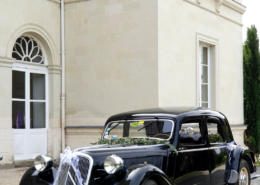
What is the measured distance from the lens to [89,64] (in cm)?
970

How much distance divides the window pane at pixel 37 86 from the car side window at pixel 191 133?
5.44 m

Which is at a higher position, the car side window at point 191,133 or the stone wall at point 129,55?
the stone wall at point 129,55

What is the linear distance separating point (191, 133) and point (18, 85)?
5474 mm

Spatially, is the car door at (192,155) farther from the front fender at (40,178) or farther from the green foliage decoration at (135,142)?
the front fender at (40,178)

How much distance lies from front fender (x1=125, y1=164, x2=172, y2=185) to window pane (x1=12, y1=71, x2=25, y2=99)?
568cm

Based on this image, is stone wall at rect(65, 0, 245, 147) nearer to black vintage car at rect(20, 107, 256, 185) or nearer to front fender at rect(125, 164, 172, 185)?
black vintage car at rect(20, 107, 256, 185)

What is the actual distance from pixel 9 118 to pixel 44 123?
130 centimetres

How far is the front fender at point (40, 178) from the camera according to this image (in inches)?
171

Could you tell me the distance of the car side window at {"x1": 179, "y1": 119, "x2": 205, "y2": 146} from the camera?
485cm

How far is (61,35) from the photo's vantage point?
392 inches

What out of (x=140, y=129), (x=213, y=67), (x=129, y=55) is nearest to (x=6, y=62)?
(x=129, y=55)

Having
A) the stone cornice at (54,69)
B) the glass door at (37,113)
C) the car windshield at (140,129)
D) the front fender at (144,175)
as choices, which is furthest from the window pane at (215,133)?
the stone cornice at (54,69)

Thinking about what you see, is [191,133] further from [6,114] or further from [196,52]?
[196,52]

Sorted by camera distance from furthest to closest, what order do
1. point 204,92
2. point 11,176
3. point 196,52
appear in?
1. point 204,92
2. point 196,52
3. point 11,176
